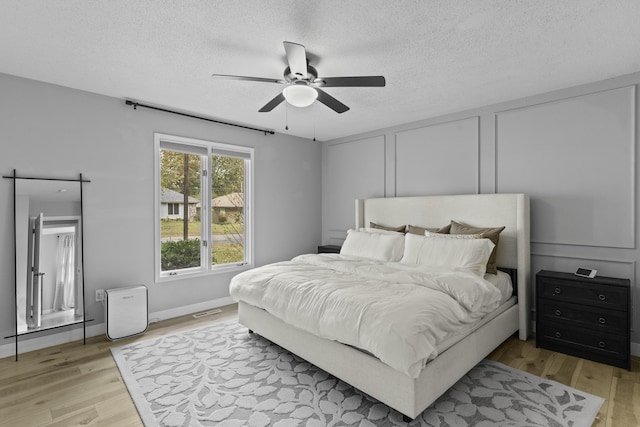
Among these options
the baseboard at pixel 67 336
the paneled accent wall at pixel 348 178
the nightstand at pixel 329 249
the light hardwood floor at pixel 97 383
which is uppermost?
the paneled accent wall at pixel 348 178

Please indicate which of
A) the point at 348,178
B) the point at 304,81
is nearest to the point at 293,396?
the point at 304,81

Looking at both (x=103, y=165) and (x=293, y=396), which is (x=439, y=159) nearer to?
(x=293, y=396)

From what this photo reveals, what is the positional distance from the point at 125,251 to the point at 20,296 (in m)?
0.94

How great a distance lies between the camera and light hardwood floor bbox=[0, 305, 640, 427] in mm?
2074

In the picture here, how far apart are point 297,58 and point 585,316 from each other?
3.30 metres

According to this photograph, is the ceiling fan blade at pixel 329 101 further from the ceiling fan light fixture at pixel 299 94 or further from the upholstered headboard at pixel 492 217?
the upholstered headboard at pixel 492 217

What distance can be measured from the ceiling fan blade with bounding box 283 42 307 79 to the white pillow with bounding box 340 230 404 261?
7.37 ft

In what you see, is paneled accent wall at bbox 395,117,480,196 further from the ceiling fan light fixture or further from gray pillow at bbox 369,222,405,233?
the ceiling fan light fixture

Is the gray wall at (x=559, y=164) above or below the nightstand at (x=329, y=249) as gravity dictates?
above

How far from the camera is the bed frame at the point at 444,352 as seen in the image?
1.97 meters

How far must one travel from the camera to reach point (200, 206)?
4281 mm

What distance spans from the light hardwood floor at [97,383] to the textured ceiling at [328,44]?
2.60m

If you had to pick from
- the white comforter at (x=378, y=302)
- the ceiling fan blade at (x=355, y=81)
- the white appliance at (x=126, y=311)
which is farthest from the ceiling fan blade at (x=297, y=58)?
the white appliance at (x=126, y=311)

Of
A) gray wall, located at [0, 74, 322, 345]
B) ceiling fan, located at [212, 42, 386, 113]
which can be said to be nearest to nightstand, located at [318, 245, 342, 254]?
gray wall, located at [0, 74, 322, 345]
